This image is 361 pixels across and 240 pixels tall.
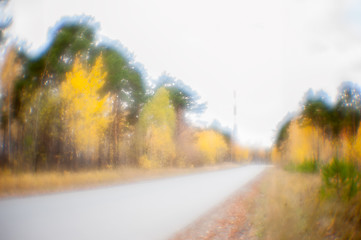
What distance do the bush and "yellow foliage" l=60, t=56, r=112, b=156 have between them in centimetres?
1395

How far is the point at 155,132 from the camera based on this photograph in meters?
26.1

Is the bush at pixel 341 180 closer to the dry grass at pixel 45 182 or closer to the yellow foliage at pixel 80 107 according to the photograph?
the dry grass at pixel 45 182

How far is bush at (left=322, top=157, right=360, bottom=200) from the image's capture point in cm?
610

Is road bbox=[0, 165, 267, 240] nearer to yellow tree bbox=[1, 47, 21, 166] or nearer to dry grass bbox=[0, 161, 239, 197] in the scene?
dry grass bbox=[0, 161, 239, 197]

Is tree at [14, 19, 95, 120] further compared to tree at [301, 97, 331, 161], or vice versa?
tree at [301, 97, 331, 161]

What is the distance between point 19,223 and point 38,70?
1395 cm

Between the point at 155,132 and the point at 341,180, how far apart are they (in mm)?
20989

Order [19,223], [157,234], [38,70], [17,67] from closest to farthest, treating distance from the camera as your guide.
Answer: [157,234] → [19,223] → [17,67] → [38,70]

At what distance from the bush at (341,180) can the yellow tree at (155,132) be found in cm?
1959

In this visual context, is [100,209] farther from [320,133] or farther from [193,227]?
[320,133]

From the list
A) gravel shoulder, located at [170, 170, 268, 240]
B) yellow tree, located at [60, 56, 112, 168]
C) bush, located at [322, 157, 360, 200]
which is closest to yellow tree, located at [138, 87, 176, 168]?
yellow tree, located at [60, 56, 112, 168]

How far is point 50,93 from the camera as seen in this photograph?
1711 cm

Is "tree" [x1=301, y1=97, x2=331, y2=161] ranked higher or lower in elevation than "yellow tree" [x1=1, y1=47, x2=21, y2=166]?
lower

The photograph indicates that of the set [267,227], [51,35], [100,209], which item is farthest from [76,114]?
[267,227]
